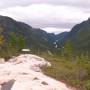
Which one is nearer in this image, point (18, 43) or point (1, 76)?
point (1, 76)

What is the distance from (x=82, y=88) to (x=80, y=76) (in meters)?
5.32

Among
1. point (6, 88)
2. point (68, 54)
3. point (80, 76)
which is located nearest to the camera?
point (6, 88)

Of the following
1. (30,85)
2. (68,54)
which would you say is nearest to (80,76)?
(30,85)

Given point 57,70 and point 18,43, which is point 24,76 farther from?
point 18,43

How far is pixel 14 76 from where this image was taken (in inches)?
1454

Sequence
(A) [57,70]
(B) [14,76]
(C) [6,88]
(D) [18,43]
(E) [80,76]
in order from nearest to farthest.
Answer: (C) [6,88] < (B) [14,76] < (E) [80,76] < (A) [57,70] < (D) [18,43]

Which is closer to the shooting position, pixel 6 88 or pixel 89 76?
pixel 6 88

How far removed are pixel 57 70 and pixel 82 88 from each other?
1025 cm

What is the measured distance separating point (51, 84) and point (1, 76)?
619cm

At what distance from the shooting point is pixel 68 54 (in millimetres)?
146250

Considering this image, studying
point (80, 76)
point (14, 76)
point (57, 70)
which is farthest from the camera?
point (57, 70)

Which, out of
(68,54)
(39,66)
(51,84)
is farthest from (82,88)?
(68,54)

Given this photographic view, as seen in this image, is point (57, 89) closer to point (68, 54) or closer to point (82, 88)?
point (82, 88)

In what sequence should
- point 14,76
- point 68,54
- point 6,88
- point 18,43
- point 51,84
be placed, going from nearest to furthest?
1. point 6,88
2. point 51,84
3. point 14,76
4. point 18,43
5. point 68,54
